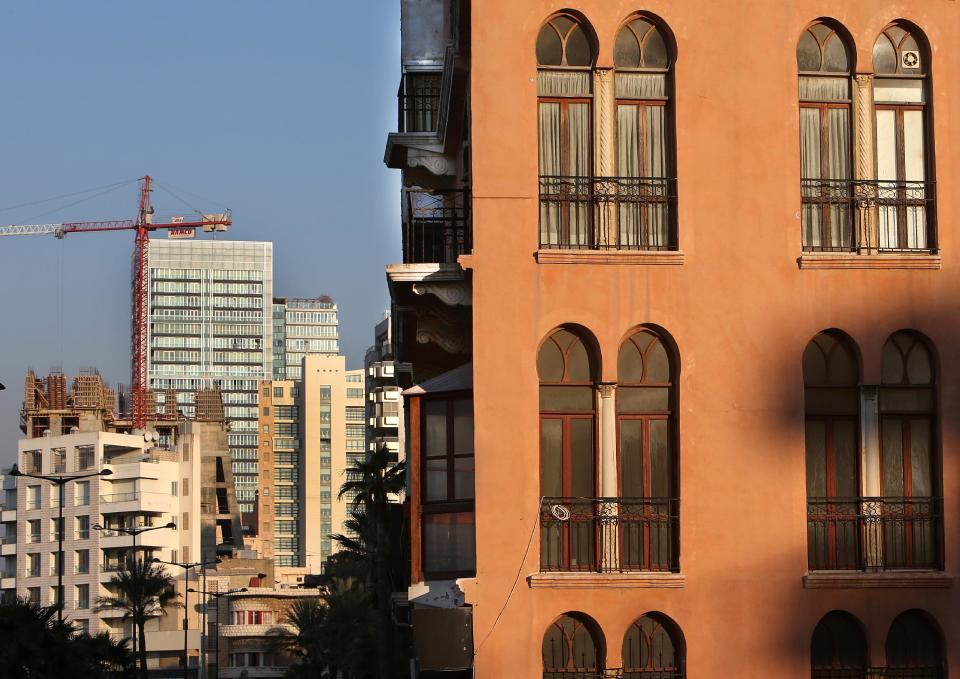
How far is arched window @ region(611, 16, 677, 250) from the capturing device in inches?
867

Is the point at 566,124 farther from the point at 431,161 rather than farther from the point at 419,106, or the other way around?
the point at 419,106

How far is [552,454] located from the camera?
70.4 ft

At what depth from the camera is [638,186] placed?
2203 centimetres

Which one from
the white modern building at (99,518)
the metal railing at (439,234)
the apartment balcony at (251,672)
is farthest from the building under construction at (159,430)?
the metal railing at (439,234)

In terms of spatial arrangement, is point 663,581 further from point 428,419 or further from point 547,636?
point 428,419

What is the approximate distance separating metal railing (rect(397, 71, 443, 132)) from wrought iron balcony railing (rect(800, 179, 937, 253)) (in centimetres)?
1236

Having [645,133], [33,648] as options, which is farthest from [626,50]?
[33,648]

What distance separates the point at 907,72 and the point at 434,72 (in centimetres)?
1458

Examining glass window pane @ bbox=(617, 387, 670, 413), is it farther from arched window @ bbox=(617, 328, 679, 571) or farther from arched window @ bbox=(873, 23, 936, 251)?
arched window @ bbox=(873, 23, 936, 251)

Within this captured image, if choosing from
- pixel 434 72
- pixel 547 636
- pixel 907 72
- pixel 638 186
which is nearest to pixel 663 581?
pixel 547 636

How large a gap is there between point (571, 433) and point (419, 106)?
45.9 ft

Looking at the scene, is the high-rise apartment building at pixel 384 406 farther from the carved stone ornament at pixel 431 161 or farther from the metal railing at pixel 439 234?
the metal railing at pixel 439 234

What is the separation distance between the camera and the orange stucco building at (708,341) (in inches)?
832

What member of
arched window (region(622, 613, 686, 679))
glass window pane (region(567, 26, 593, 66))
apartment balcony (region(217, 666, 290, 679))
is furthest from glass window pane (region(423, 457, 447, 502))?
apartment balcony (region(217, 666, 290, 679))
